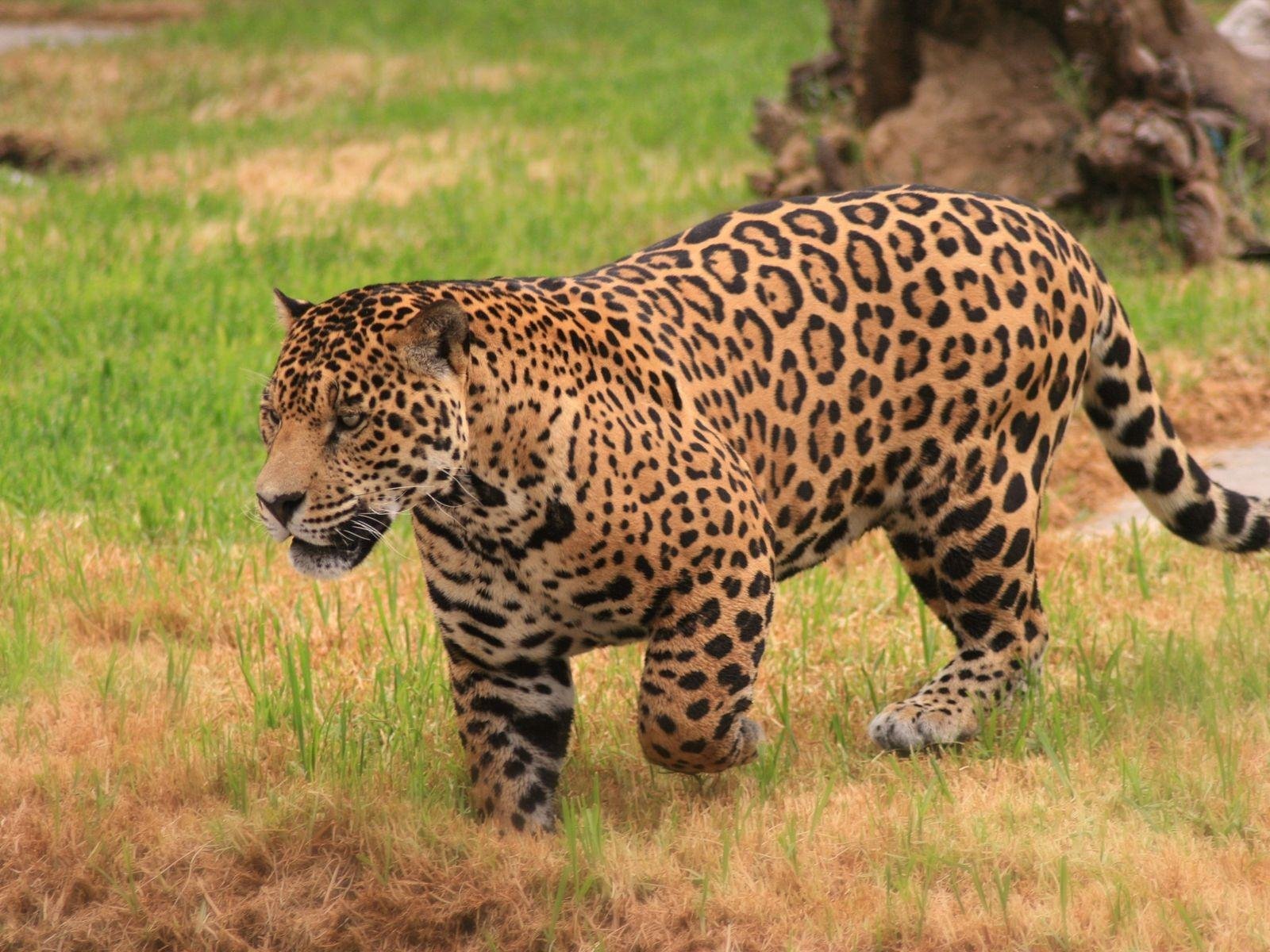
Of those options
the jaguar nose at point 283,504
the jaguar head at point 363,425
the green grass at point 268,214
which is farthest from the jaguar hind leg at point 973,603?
the green grass at point 268,214

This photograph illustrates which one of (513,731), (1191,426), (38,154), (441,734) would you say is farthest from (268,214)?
(513,731)

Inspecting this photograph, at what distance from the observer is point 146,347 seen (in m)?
8.70

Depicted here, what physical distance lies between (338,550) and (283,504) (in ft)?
0.58

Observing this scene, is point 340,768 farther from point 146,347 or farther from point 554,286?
point 146,347

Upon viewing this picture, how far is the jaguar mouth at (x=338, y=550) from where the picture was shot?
392cm

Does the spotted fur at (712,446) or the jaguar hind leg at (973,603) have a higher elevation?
the spotted fur at (712,446)

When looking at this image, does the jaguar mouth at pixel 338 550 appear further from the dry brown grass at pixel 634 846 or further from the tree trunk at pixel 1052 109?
the tree trunk at pixel 1052 109

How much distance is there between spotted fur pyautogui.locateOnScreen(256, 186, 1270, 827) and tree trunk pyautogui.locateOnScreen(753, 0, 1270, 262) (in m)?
4.74

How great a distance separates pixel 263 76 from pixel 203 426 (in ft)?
29.5

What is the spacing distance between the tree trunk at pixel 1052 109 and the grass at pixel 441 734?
402 mm

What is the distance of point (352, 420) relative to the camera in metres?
3.86

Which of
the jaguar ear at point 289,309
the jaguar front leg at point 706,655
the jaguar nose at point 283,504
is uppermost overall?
the jaguar ear at point 289,309

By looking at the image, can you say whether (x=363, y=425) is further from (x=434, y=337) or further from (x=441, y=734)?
(x=441, y=734)

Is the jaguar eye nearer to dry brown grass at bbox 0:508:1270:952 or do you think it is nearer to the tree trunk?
dry brown grass at bbox 0:508:1270:952
